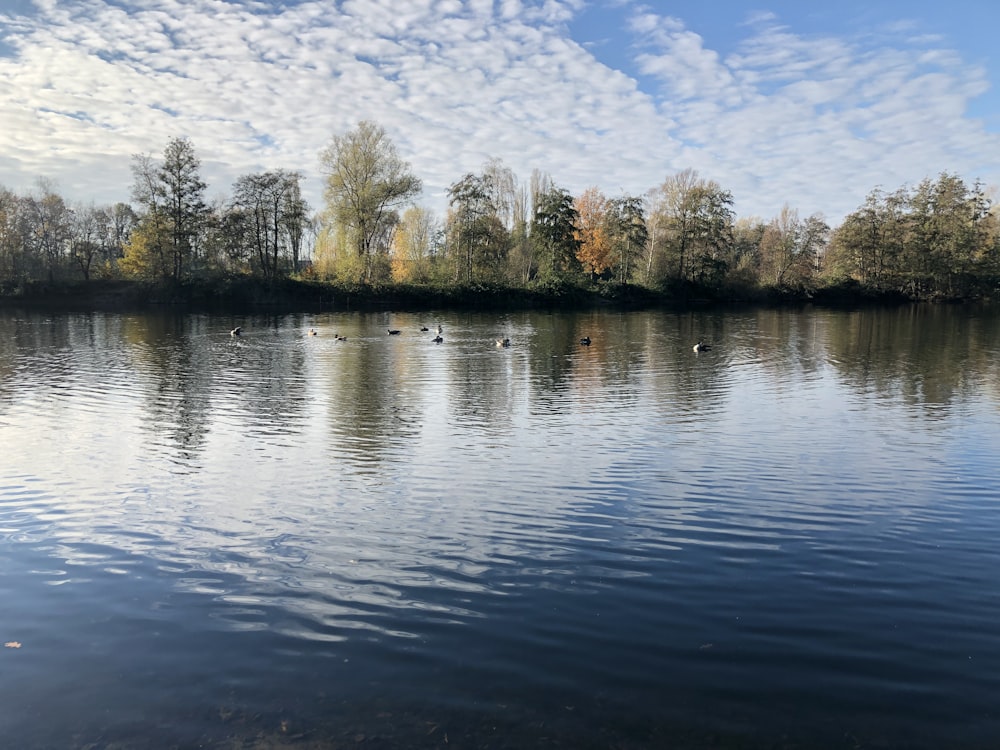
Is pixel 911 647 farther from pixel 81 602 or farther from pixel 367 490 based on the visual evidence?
pixel 81 602

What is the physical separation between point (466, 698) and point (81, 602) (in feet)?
14.5

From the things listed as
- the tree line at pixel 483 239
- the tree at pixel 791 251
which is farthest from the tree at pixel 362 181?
the tree at pixel 791 251

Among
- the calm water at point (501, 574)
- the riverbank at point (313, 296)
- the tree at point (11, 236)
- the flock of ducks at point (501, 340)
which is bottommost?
the calm water at point (501, 574)

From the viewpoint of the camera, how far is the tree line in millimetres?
64562

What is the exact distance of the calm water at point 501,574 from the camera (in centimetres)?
502

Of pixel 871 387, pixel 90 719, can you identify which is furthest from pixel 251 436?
pixel 871 387

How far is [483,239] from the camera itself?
7244 centimetres

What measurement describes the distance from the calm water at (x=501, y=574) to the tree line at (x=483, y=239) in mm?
Answer: 51951

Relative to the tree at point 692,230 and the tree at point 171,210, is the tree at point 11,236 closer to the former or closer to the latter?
the tree at point 171,210

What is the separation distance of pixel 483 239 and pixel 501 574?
67361 millimetres

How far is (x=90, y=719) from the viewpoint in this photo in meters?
5.01

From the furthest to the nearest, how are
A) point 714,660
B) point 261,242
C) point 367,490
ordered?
point 261,242
point 367,490
point 714,660

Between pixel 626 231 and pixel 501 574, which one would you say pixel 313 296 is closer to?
pixel 626 231

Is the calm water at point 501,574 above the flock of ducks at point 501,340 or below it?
below
